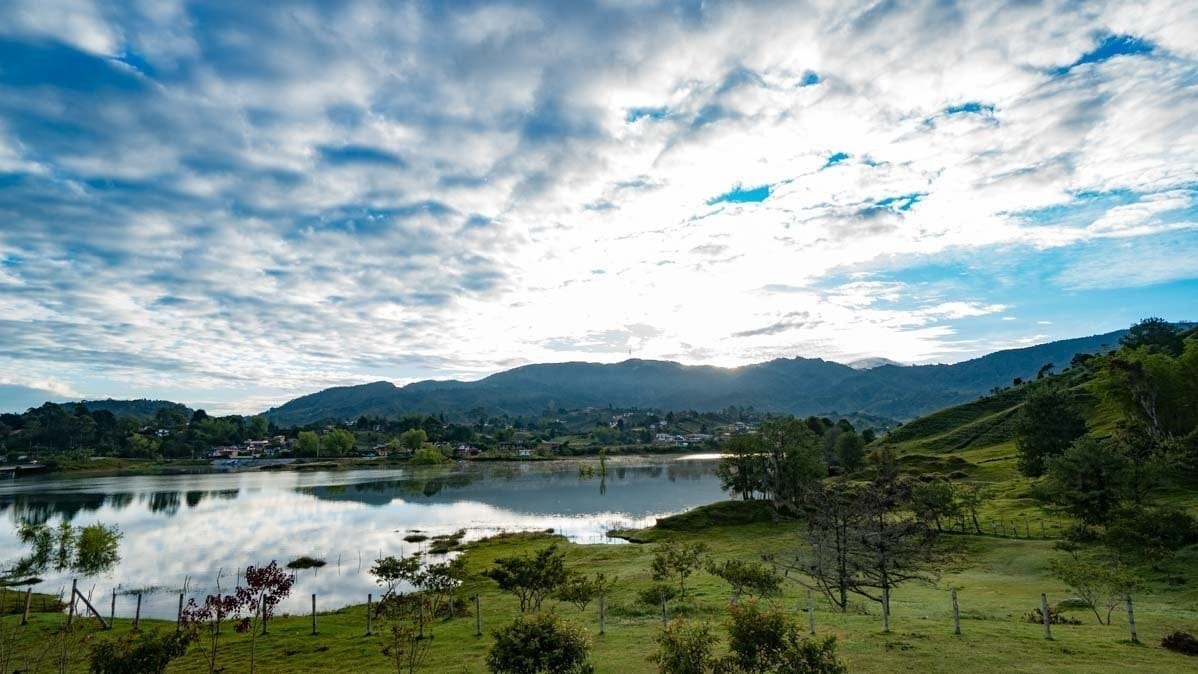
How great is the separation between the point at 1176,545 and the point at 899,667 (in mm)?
30212

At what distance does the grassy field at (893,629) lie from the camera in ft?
65.3

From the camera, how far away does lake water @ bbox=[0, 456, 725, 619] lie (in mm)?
52281

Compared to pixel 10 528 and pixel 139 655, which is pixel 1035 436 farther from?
pixel 10 528

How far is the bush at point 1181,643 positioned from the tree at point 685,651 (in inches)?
738

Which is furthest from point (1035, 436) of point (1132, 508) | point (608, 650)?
point (608, 650)

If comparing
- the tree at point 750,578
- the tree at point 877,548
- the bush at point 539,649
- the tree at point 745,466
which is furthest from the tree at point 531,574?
the tree at point 745,466

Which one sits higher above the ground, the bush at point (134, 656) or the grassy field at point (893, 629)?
the bush at point (134, 656)

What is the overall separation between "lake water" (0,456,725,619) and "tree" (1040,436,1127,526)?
157 feet

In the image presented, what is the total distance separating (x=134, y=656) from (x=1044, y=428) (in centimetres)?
9193

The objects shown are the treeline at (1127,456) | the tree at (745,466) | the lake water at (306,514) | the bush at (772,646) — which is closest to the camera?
the bush at (772,646)

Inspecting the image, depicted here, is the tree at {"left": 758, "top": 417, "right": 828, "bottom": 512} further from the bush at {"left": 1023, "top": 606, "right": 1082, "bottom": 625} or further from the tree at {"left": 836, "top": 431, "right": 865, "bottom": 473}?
the bush at {"left": 1023, "top": 606, "right": 1082, "bottom": 625}

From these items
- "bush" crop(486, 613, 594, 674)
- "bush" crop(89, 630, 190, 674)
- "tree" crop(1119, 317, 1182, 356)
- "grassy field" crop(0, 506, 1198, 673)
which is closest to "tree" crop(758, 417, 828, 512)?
Answer: "grassy field" crop(0, 506, 1198, 673)

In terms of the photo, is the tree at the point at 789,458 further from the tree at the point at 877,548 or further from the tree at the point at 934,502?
the tree at the point at 877,548

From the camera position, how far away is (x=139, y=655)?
17.2 meters
